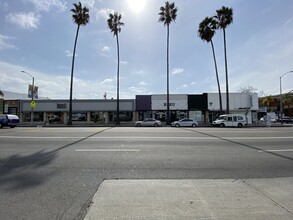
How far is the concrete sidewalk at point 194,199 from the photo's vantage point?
3.93 metres

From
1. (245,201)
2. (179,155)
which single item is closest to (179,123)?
(179,155)

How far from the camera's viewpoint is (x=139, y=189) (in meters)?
5.23

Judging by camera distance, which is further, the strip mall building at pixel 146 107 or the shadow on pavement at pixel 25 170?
the strip mall building at pixel 146 107

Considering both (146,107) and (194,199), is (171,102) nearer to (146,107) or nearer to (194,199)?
(146,107)

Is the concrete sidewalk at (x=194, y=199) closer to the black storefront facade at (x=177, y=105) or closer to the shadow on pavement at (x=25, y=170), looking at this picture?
the shadow on pavement at (x=25, y=170)

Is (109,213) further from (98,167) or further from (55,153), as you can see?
(55,153)

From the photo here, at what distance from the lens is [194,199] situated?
4613 millimetres

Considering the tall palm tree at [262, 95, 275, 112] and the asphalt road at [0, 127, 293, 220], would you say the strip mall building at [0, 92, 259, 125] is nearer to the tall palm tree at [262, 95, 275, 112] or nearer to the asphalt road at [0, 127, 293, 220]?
the asphalt road at [0, 127, 293, 220]

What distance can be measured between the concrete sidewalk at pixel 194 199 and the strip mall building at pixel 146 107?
36.5 meters

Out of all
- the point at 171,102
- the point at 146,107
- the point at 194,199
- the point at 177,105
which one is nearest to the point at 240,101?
the point at 177,105

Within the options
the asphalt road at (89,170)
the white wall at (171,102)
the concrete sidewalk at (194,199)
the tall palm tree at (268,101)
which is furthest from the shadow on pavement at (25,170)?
the tall palm tree at (268,101)

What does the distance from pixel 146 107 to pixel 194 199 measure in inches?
1484

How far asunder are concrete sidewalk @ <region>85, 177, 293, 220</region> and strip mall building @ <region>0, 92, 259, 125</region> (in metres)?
36.5

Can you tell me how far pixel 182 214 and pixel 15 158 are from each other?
7.36 m
